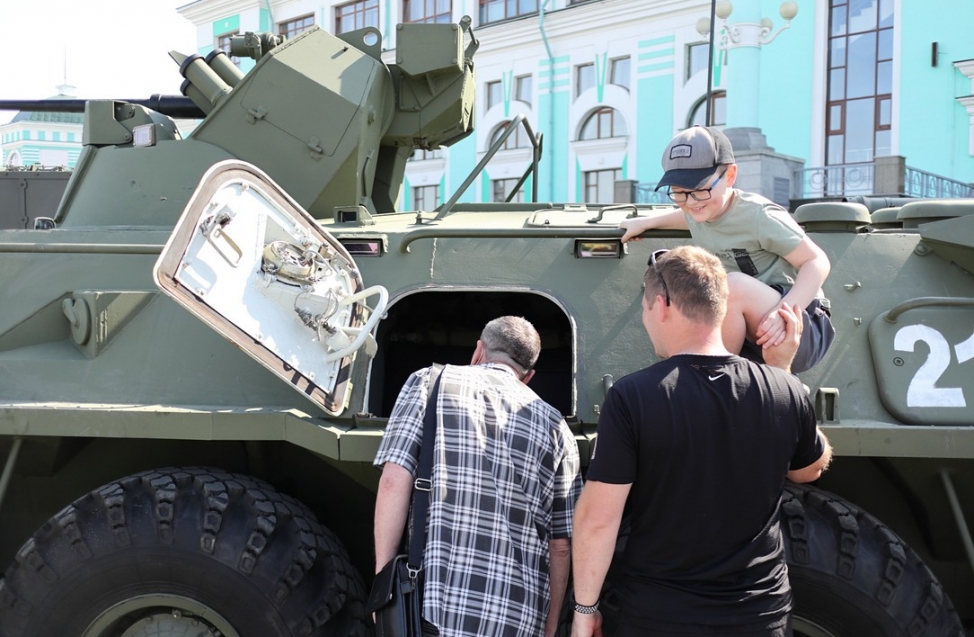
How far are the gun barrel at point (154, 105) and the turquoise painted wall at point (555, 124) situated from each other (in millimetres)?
19268

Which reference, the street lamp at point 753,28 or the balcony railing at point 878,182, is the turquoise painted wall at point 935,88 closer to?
the balcony railing at point 878,182

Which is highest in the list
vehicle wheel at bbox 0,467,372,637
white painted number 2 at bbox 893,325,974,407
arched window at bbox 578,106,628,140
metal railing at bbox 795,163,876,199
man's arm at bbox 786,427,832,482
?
arched window at bbox 578,106,628,140

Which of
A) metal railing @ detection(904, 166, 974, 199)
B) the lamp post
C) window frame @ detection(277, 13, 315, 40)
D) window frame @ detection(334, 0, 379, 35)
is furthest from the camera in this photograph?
window frame @ detection(277, 13, 315, 40)

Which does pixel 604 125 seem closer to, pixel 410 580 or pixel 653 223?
pixel 653 223

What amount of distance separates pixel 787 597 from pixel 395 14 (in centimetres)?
2773

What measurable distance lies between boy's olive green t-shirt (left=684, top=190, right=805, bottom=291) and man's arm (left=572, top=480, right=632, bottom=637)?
114 centimetres

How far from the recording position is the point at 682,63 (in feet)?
78.3

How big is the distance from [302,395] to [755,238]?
68.9 inches

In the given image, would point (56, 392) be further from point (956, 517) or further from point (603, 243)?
point (956, 517)

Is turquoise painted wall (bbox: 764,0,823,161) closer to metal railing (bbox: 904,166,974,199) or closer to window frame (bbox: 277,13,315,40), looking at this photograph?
metal railing (bbox: 904,166,974,199)

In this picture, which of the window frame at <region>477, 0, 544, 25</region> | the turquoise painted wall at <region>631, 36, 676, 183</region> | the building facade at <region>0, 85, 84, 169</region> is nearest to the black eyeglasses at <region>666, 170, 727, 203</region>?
the building facade at <region>0, 85, 84, 169</region>

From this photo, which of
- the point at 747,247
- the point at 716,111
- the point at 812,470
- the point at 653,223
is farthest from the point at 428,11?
the point at 812,470

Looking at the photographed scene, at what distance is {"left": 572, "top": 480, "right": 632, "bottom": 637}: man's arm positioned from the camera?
2877mm

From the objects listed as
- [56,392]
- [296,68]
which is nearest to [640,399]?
[56,392]
